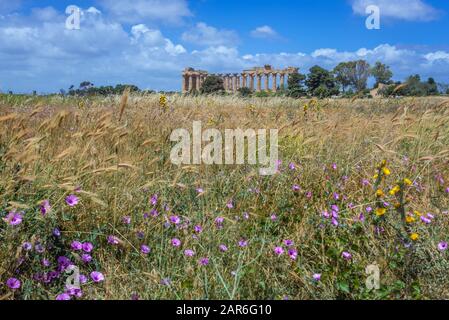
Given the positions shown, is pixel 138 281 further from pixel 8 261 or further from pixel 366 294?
pixel 366 294

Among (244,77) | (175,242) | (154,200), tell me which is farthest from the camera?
(244,77)

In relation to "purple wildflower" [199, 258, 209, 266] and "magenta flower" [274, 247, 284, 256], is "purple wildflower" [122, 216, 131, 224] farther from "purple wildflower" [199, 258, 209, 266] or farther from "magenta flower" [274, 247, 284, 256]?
"magenta flower" [274, 247, 284, 256]

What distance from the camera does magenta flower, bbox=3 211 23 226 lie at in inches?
80.9

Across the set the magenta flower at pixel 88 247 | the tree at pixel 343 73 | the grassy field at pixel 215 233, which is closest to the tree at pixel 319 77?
the tree at pixel 343 73

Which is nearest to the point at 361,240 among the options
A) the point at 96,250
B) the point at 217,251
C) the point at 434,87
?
the point at 217,251

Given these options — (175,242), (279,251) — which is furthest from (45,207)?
(279,251)

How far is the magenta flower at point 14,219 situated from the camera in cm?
206

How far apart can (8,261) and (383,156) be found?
3176mm

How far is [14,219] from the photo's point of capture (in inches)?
84.3

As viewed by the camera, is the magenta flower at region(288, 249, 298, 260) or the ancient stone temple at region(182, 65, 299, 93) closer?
the magenta flower at region(288, 249, 298, 260)

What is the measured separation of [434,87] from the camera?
16.8 metres

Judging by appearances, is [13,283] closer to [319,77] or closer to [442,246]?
[442,246]

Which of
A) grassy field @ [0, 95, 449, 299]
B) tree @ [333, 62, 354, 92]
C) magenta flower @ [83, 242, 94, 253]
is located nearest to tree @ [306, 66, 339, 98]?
tree @ [333, 62, 354, 92]

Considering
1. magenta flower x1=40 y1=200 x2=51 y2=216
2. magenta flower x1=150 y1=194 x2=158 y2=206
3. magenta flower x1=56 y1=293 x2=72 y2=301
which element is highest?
magenta flower x1=40 y1=200 x2=51 y2=216
